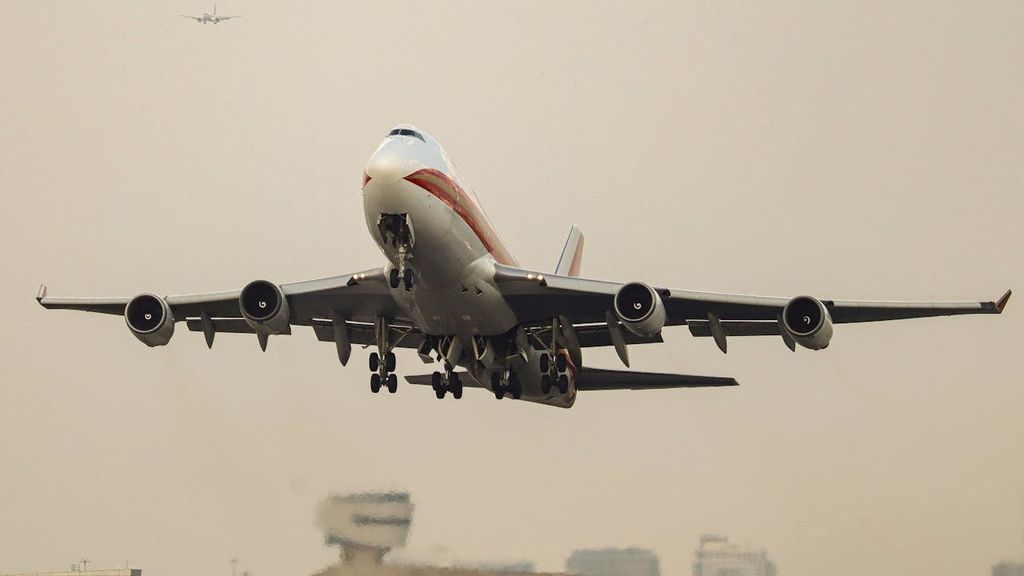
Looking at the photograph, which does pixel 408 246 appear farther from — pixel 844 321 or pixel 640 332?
pixel 844 321

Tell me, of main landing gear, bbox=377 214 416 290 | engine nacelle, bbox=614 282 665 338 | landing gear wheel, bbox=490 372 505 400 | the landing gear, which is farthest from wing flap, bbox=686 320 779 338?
main landing gear, bbox=377 214 416 290

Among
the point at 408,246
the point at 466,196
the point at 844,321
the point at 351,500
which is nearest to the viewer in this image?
the point at 408,246

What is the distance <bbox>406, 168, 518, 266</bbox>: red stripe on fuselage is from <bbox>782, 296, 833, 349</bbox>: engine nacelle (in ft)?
24.9

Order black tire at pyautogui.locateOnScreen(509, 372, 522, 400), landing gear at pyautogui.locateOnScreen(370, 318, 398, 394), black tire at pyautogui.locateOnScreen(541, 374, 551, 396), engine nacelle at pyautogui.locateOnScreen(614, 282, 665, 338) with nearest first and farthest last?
engine nacelle at pyautogui.locateOnScreen(614, 282, 665, 338) → landing gear at pyautogui.locateOnScreen(370, 318, 398, 394) → black tire at pyautogui.locateOnScreen(541, 374, 551, 396) → black tire at pyautogui.locateOnScreen(509, 372, 522, 400)

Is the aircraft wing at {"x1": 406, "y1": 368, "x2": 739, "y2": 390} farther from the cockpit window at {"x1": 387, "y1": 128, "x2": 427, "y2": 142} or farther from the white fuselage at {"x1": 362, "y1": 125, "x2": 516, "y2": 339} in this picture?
the cockpit window at {"x1": 387, "y1": 128, "x2": 427, "y2": 142}

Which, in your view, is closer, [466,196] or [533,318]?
[466,196]

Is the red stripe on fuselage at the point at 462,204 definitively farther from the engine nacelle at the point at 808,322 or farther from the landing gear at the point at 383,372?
the engine nacelle at the point at 808,322

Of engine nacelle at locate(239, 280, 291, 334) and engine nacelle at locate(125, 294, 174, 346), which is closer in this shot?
engine nacelle at locate(239, 280, 291, 334)

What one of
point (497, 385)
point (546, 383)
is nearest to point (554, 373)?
point (546, 383)

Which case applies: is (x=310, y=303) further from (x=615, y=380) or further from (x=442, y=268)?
(x=615, y=380)

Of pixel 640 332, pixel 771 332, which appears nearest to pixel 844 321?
pixel 771 332

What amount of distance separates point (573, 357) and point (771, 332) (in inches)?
216

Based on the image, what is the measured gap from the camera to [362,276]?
3722 cm

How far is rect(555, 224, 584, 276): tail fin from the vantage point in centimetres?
4803
